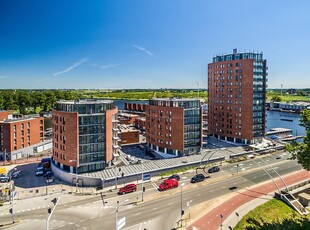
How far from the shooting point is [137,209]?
44.8 metres

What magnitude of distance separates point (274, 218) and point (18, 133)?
253 feet

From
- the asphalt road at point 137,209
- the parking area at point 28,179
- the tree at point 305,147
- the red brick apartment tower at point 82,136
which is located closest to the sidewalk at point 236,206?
the asphalt road at point 137,209

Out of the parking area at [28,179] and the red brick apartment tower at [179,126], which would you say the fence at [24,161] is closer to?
the parking area at [28,179]

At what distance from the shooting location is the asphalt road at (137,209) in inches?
1574

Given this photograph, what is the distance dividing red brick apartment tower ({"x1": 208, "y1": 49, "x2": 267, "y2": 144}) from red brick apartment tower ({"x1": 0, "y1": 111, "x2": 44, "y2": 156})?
71.2m

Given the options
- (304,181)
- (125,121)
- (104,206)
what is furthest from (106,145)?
(125,121)

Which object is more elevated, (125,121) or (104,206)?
(125,121)

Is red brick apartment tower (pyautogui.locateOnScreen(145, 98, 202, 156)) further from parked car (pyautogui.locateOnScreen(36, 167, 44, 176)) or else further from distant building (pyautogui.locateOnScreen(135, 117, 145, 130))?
distant building (pyautogui.locateOnScreen(135, 117, 145, 130))

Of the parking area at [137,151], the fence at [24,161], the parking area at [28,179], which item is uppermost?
the parking area at [137,151]

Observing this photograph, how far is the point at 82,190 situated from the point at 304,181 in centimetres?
5195

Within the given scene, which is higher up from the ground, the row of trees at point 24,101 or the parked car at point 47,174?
the row of trees at point 24,101

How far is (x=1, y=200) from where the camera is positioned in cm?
4900

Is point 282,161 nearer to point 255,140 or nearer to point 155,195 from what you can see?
point 255,140

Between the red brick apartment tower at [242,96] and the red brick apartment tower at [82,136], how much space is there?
51.4 meters
